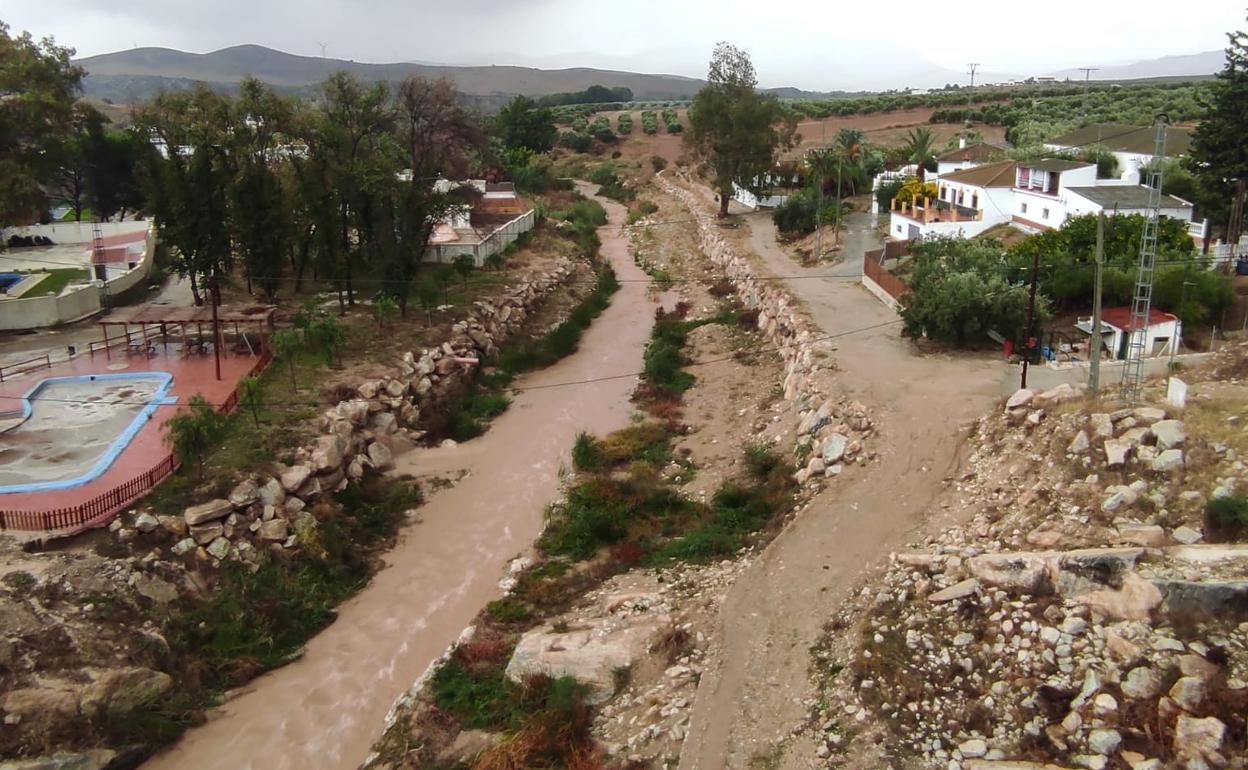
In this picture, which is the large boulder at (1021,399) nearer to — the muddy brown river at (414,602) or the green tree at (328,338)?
the muddy brown river at (414,602)

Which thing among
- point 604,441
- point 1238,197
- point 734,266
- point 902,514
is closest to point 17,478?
point 604,441

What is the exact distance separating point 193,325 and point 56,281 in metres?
8.40

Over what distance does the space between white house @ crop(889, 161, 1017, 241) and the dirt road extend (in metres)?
11.8

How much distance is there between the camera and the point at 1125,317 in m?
21.5

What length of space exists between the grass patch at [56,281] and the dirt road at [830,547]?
83.3 ft

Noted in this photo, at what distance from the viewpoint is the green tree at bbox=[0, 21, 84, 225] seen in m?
32.1

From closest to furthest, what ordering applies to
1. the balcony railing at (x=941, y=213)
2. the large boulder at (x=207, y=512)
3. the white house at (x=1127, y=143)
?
the large boulder at (x=207, y=512), the balcony railing at (x=941, y=213), the white house at (x=1127, y=143)

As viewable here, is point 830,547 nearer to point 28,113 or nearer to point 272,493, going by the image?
point 272,493

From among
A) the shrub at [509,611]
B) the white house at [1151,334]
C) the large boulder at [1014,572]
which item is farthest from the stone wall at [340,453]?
the white house at [1151,334]

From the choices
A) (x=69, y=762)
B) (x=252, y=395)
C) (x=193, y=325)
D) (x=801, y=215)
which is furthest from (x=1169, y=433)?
(x=801, y=215)

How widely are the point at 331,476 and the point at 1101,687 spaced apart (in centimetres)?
1508

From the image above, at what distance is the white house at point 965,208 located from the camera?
34.5 metres

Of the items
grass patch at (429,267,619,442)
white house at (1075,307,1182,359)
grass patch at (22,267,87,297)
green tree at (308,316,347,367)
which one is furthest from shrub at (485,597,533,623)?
grass patch at (22,267,87,297)

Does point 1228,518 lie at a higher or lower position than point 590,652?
higher
